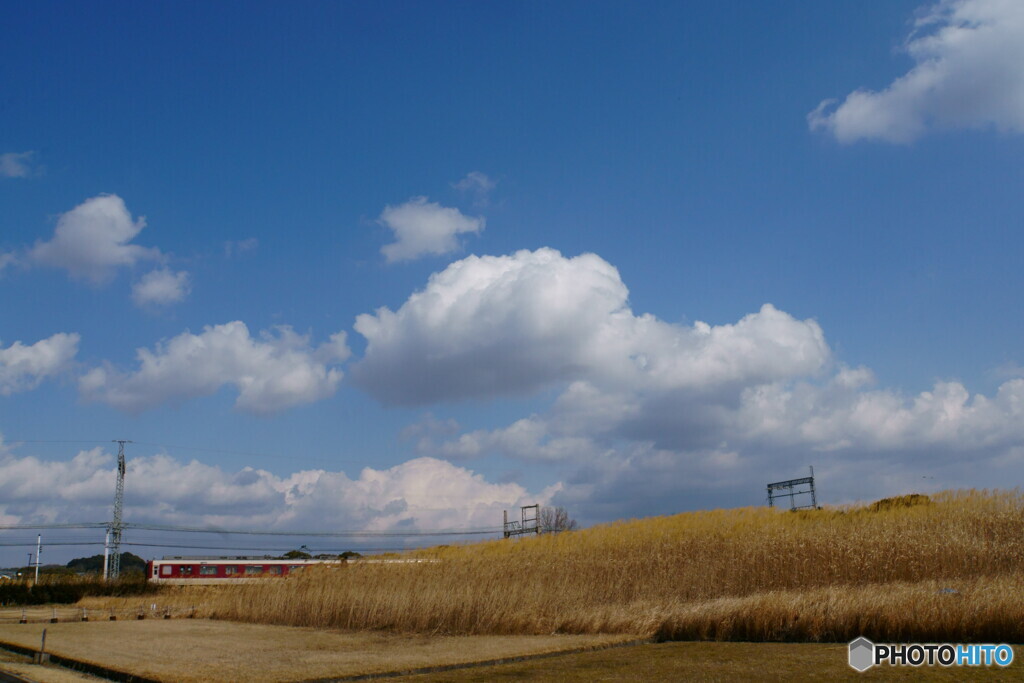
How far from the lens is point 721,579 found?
18.4m

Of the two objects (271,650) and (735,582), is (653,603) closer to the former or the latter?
(735,582)

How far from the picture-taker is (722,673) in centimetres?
898

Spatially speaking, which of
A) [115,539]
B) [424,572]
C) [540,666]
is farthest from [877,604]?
[115,539]

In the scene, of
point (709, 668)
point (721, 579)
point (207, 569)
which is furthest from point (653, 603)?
point (207, 569)

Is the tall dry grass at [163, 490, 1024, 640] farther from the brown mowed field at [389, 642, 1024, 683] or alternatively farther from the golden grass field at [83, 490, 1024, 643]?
the brown mowed field at [389, 642, 1024, 683]

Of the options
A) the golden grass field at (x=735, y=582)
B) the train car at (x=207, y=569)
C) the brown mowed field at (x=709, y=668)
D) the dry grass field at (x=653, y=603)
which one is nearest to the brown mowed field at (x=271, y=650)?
the dry grass field at (x=653, y=603)

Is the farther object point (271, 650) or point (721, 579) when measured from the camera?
point (721, 579)

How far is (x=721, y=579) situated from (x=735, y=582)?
34cm

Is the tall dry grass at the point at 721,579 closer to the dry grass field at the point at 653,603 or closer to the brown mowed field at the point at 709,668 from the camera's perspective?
the dry grass field at the point at 653,603

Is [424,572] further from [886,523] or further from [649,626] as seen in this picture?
[886,523]

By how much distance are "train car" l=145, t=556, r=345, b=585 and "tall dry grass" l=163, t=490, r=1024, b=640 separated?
29233 millimetres

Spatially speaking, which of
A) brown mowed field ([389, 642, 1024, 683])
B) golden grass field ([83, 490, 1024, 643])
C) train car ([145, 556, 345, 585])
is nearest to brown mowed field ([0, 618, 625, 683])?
golden grass field ([83, 490, 1024, 643])

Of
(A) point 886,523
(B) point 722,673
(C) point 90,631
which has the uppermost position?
(A) point 886,523

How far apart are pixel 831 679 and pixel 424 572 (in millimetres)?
16563
